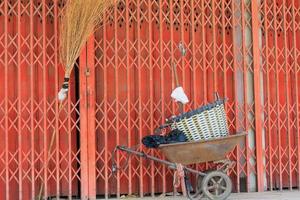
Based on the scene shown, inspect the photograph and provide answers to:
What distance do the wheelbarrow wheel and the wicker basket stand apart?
50 cm

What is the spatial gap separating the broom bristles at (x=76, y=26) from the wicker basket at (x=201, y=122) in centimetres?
132

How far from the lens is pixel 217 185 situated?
609cm

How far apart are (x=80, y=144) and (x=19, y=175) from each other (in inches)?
30.3

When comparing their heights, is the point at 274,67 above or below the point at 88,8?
below

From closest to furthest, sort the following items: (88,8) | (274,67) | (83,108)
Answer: (88,8)
(83,108)
(274,67)

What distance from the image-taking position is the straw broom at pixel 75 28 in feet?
19.1

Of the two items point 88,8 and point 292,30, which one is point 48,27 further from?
point 292,30

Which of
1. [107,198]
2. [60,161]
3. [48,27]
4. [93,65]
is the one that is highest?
[48,27]

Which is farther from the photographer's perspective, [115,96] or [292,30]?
[292,30]

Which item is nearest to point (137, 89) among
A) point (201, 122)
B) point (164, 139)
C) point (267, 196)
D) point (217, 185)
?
point (164, 139)

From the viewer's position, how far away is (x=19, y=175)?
19.7 feet

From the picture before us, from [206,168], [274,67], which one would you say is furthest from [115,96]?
[274,67]

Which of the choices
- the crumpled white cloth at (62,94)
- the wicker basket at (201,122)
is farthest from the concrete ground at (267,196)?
the crumpled white cloth at (62,94)

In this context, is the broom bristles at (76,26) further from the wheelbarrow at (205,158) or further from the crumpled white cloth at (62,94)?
the wheelbarrow at (205,158)
